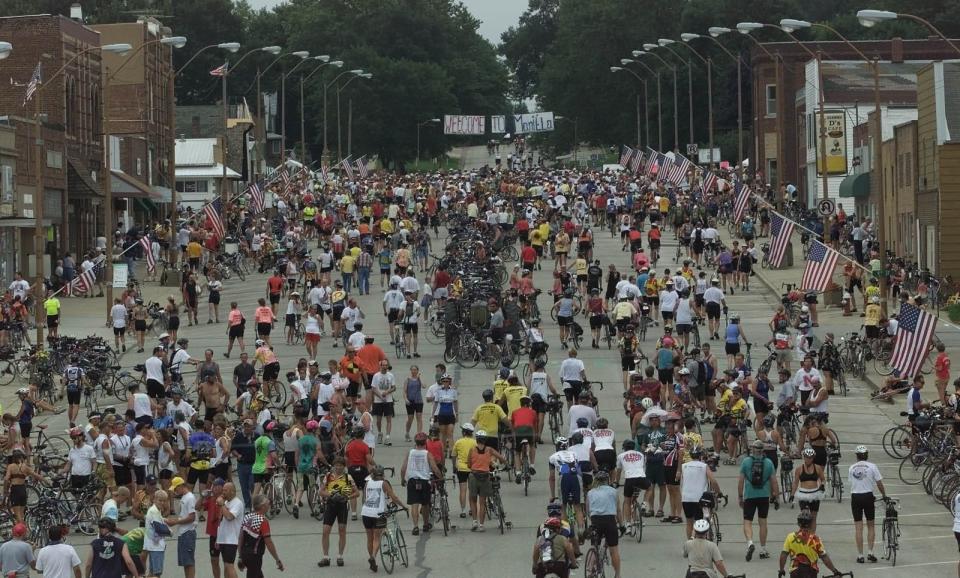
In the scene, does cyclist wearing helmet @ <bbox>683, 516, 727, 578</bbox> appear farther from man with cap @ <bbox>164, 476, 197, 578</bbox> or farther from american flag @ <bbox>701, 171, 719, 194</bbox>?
american flag @ <bbox>701, 171, 719, 194</bbox>

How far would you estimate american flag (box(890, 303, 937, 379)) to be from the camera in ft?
106

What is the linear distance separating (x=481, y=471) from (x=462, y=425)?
4.93 meters

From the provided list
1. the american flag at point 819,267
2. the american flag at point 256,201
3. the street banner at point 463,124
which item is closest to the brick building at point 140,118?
the american flag at point 256,201

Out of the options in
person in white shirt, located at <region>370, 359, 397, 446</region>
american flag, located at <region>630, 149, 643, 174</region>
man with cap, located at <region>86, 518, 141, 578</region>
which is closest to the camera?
man with cap, located at <region>86, 518, 141, 578</region>

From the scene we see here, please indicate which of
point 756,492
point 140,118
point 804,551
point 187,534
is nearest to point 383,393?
point 756,492

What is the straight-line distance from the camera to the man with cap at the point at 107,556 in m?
18.0

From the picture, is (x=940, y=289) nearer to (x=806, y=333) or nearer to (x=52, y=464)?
(x=806, y=333)

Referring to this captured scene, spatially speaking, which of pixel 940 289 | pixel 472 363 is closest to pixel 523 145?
pixel 940 289

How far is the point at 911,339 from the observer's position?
32.8 m

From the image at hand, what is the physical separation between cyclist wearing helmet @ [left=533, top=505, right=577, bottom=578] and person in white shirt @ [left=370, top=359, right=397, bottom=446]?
432 inches

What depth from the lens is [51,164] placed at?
58.5m

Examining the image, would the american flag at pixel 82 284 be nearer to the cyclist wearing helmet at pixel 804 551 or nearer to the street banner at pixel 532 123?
the cyclist wearing helmet at pixel 804 551

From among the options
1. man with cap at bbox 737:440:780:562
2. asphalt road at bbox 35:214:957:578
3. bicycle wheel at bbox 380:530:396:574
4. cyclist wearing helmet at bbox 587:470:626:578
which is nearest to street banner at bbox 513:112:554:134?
asphalt road at bbox 35:214:957:578

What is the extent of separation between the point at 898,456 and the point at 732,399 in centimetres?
279
